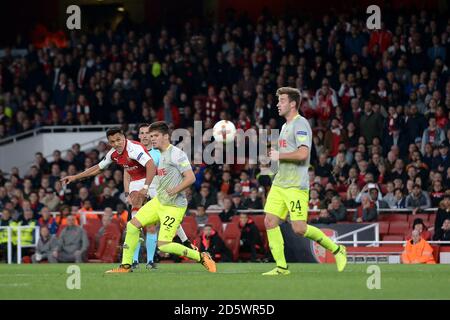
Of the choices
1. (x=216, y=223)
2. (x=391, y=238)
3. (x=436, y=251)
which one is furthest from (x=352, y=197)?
(x=436, y=251)

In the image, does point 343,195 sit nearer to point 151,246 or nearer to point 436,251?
point 436,251

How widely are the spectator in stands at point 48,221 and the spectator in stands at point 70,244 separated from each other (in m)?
1.24

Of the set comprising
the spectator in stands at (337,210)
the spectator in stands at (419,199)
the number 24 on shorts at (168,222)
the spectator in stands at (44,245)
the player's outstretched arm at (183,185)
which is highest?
the player's outstretched arm at (183,185)

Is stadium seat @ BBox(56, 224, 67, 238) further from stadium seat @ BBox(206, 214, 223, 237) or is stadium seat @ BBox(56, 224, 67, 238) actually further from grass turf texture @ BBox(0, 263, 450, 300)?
grass turf texture @ BBox(0, 263, 450, 300)

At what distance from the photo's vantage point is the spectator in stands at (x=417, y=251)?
66.5ft

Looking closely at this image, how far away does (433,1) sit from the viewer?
3105 centimetres

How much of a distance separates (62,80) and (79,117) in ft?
5.44

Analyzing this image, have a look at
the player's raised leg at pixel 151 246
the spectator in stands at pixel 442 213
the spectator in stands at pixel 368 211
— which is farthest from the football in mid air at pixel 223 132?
the player's raised leg at pixel 151 246

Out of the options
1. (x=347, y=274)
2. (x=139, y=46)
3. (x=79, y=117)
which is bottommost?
(x=347, y=274)

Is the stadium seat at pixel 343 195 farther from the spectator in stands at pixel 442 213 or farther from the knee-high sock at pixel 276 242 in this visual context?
the knee-high sock at pixel 276 242

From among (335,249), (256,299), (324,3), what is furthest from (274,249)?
(324,3)

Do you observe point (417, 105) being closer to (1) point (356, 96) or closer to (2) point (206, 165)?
(1) point (356, 96)

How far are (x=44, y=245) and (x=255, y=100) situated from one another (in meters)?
7.06

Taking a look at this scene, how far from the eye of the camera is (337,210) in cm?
2264
